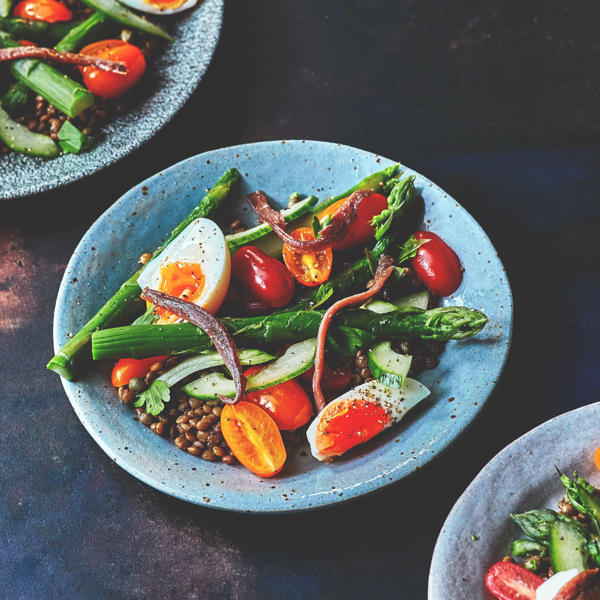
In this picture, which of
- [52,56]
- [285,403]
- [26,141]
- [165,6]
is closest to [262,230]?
[285,403]

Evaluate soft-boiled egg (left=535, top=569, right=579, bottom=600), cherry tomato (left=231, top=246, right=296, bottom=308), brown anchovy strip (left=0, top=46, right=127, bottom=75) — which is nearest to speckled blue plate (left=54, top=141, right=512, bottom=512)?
cherry tomato (left=231, top=246, right=296, bottom=308)

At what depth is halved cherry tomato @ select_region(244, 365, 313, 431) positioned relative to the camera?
9.09ft

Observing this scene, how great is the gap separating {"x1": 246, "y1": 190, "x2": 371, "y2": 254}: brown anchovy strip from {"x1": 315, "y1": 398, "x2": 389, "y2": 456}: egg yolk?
64 cm

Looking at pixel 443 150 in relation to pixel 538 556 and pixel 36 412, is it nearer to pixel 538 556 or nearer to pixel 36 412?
pixel 538 556

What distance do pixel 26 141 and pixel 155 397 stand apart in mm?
1507

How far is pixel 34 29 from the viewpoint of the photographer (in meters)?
3.78

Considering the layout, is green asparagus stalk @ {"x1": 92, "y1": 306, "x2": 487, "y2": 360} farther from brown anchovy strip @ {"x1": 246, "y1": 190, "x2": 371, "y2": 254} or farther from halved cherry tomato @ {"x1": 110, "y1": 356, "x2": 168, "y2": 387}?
brown anchovy strip @ {"x1": 246, "y1": 190, "x2": 371, "y2": 254}

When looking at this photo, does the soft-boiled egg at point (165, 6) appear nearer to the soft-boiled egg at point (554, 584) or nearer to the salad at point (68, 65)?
the salad at point (68, 65)

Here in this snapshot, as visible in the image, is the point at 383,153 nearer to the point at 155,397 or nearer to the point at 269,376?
the point at 269,376

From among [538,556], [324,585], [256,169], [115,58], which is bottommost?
[324,585]

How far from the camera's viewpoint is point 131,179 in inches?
143

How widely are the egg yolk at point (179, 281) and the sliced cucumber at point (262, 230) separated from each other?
0.23 m

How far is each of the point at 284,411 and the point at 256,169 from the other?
116cm

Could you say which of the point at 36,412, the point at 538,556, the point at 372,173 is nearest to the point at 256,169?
the point at 372,173
